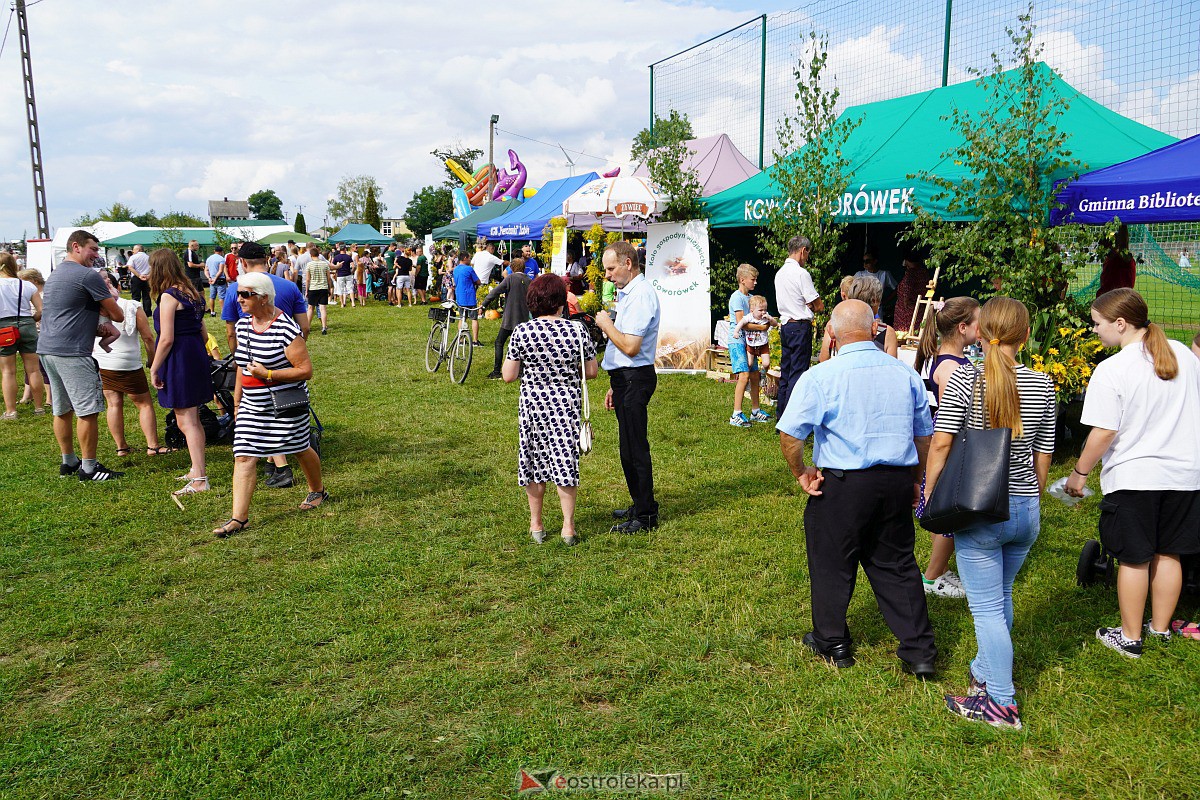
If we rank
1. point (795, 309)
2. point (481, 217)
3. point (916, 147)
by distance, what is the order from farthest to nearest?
point (481, 217) → point (916, 147) → point (795, 309)

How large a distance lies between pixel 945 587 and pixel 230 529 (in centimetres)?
451

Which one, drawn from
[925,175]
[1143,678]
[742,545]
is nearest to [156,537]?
[742,545]

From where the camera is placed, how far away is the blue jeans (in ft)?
10.2

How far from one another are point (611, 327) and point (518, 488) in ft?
6.90

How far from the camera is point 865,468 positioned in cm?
329

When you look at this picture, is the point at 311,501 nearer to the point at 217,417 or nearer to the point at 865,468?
the point at 217,417

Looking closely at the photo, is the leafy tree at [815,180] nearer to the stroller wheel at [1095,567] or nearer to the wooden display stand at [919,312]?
the wooden display stand at [919,312]

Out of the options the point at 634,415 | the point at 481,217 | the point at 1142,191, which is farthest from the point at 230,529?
the point at 481,217

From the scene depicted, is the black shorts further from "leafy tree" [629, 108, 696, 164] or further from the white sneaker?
"leafy tree" [629, 108, 696, 164]

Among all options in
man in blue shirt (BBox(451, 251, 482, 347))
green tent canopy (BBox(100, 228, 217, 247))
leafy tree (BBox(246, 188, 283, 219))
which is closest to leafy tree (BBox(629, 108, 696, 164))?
man in blue shirt (BBox(451, 251, 482, 347))

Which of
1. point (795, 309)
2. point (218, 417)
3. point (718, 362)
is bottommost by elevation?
point (218, 417)

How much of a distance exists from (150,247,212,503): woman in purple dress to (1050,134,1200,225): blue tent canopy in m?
7.08

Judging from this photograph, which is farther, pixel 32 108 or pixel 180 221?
pixel 180 221

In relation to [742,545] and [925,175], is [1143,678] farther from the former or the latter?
[925,175]
